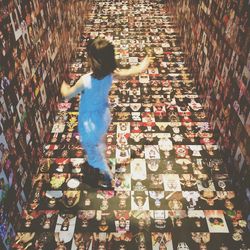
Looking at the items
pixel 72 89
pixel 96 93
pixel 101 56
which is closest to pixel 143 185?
pixel 96 93

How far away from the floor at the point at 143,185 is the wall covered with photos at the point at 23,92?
21cm

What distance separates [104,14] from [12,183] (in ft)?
17.3

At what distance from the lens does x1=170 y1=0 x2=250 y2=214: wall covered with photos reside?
234cm

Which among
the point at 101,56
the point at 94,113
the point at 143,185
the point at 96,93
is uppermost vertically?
the point at 101,56

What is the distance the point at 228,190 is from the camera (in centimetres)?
262

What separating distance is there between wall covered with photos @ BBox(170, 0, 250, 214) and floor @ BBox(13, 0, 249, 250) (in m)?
0.23

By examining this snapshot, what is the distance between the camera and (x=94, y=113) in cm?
234

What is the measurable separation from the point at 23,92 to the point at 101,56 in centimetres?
77

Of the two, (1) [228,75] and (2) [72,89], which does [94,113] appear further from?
(1) [228,75]

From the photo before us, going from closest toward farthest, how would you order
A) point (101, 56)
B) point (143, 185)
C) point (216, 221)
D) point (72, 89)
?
point (101, 56) < point (72, 89) < point (216, 221) < point (143, 185)

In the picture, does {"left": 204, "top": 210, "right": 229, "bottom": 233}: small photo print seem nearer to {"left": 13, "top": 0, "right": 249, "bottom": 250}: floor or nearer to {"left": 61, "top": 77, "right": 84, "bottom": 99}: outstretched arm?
{"left": 13, "top": 0, "right": 249, "bottom": 250}: floor

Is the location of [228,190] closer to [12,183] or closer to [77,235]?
[77,235]

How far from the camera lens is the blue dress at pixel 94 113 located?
7.34ft

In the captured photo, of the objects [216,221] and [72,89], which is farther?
[216,221]
